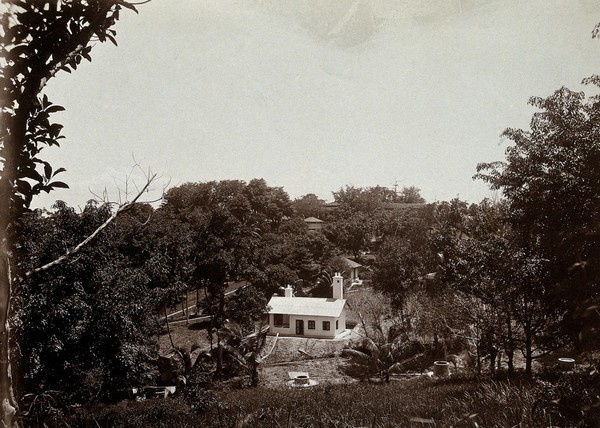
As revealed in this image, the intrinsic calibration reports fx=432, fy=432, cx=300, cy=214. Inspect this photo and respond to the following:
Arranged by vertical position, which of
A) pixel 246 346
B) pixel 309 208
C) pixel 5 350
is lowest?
pixel 246 346

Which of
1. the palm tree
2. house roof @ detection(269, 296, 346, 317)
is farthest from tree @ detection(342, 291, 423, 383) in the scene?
the palm tree

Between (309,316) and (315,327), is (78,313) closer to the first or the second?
(309,316)

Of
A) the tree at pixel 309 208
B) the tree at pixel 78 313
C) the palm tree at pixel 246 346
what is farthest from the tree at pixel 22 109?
the tree at pixel 309 208

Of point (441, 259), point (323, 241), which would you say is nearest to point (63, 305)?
Result: point (441, 259)

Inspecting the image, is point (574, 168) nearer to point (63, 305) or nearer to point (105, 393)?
point (63, 305)

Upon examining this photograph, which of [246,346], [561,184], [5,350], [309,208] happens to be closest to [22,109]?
[5,350]

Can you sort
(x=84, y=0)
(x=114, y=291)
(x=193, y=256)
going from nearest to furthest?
(x=84, y=0)
(x=114, y=291)
(x=193, y=256)
